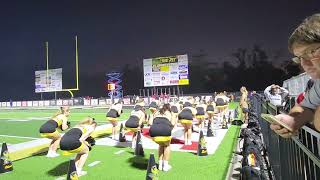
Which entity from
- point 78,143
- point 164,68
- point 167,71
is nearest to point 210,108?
point 78,143

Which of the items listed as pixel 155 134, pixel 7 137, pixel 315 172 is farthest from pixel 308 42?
pixel 7 137

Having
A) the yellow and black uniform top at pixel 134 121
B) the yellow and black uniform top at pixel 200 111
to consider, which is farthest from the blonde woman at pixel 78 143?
the yellow and black uniform top at pixel 200 111

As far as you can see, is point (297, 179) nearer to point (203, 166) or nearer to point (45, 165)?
point (203, 166)

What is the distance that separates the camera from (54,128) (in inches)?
415

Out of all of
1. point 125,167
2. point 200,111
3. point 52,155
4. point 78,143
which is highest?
point 200,111

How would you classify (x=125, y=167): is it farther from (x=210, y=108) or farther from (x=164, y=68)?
(x=164, y=68)

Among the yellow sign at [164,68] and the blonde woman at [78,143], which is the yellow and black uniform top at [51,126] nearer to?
the blonde woman at [78,143]

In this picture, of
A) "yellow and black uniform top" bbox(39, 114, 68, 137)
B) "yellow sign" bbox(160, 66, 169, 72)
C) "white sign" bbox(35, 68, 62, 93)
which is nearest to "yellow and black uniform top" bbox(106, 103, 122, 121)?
"yellow and black uniform top" bbox(39, 114, 68, 137)

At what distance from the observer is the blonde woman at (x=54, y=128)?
34.3ft

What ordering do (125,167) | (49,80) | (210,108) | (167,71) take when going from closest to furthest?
(125,167) < (210,108) < (167,71) < (49,80)

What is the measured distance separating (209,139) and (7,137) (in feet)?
32.7

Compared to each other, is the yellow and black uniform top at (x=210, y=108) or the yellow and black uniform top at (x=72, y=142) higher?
the yellow and black uniform top at (x=210, y=108)

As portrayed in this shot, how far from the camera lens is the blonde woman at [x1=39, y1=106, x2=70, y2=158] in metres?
10.5

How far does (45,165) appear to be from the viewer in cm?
986
